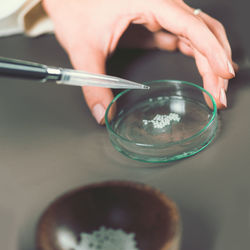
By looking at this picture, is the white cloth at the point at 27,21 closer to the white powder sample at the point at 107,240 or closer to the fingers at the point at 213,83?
the fingers at the point at 213,83

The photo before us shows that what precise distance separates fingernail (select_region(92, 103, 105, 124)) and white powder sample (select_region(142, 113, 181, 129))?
0.09 metres

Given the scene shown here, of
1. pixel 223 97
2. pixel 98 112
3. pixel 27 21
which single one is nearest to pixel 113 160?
pixel 98 112

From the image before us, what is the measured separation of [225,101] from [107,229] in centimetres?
36

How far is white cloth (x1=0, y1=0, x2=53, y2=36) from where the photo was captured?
1069 millimetres

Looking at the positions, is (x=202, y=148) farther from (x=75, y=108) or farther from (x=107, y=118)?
(x=75, y=108)

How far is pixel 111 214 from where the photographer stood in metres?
0.56

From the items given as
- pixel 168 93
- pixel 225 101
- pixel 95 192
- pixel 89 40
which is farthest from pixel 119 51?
pixel 95 192

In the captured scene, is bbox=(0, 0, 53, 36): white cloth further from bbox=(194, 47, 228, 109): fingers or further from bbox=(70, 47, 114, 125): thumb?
bbox=(194, 47, 228, 109): fingers

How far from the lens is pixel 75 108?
833mm

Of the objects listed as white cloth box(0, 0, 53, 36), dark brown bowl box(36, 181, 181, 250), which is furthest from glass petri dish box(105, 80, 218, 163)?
white cloth box(0, 0, 53, 36)

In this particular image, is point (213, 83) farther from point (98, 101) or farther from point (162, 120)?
point (98, 101)

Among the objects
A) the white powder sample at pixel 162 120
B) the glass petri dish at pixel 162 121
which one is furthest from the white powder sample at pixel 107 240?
the white powder sample at pixel 162 120

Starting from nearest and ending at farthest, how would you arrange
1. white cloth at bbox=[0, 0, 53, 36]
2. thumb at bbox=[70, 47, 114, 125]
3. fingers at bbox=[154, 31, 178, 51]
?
1. thumb at bbox=[70, 47, 114, 125]
2. fingers at bbox=[154, 31, 178, 51]
3. white cloth at bbox=[0, 0, 53, 36]

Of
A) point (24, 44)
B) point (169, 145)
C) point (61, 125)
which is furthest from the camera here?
point (24, 44)
